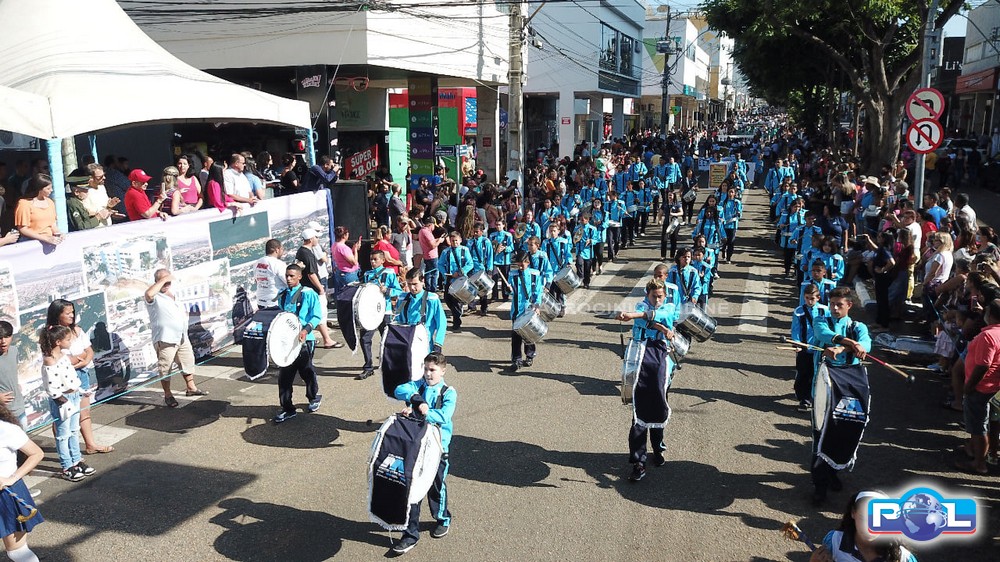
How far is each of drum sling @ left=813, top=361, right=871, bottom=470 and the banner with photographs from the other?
7.79 m

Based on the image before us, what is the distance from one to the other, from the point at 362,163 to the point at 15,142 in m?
9.05

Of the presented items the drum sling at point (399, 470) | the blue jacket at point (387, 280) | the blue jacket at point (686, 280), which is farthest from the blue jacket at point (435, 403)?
the blue jacket at point (686, 280)

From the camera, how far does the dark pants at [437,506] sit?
603 centimetres

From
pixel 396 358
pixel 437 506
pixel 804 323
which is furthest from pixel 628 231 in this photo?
pixel 437 506

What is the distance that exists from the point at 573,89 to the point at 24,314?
34.2m

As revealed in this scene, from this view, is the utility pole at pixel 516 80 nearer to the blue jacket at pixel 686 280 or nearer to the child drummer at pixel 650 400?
the blue jacket at pixel 686 280

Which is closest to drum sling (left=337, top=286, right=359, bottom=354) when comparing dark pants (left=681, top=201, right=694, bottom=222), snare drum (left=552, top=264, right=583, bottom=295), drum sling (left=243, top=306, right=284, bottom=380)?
drum sling (left=243, top=306, right=284, bottom=380)

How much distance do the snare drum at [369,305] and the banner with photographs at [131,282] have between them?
7.86 feet

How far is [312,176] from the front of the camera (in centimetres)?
1402

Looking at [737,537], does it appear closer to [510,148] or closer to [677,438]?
[677,438]

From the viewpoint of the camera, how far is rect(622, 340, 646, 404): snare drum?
285 inches

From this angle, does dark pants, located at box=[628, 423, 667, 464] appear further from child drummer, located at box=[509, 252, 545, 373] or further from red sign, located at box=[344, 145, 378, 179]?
red sign, located at box=[344, 145, 378, 179]

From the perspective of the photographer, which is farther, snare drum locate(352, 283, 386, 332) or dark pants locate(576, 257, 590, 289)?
dark pants locate(576, 257, 590, 289)

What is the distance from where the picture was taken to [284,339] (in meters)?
8.54
